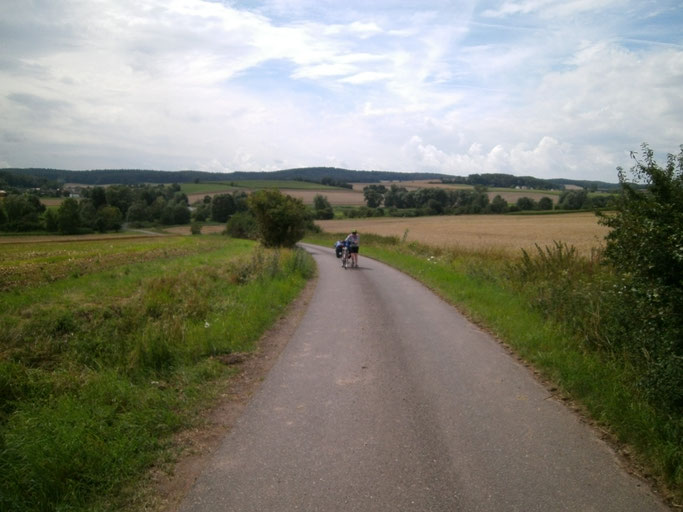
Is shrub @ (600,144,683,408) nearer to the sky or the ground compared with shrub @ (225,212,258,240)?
nearer to the sky

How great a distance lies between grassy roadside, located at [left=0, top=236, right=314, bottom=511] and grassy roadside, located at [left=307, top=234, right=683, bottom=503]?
4.39 m

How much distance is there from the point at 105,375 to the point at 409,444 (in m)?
4.31

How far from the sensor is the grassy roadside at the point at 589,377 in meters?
4.07

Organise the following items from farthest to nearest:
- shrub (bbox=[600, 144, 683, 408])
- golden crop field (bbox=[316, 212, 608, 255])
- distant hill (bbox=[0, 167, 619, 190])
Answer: distant hill (bbox=[0, 167, 619, 190]) < golden crop field (bbox=[316, 212, 608, 255]) < shrub (bbox=[600, 144, 683, 408])


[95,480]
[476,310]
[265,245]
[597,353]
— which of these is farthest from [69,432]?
[265,245]

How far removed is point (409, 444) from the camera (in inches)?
173

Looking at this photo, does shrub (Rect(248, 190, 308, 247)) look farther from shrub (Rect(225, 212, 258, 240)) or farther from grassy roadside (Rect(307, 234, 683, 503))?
shrub (Rect(225, 212, 258, 240))

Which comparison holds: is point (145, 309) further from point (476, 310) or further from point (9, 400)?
point (476, 310)

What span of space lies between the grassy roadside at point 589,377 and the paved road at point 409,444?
26 centimetres

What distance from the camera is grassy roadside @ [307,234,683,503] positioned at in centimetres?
407

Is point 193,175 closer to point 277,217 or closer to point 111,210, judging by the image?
point 111,210

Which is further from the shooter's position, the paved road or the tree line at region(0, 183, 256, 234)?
the tree line at region(0, 183, 256, 234)

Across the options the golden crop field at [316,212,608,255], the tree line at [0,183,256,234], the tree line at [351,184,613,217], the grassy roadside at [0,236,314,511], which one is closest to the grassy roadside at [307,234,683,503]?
the grassy roadside at [0,236,314,511]

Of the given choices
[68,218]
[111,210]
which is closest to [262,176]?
[111,210]
